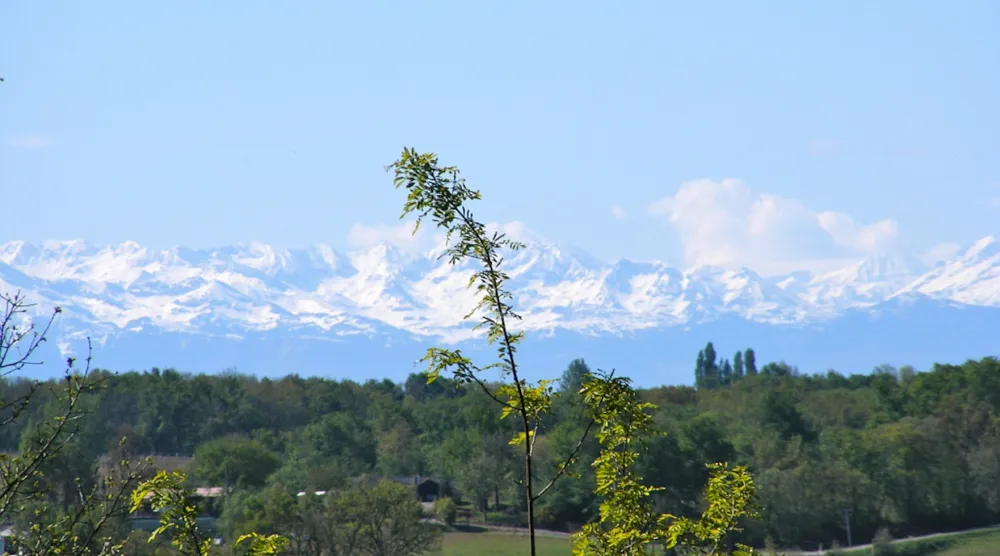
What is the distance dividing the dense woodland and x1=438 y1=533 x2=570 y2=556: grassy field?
3.39 m

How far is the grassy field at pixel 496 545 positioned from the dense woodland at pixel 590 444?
3.39 m

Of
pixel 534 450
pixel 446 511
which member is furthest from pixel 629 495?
pixel 446 511

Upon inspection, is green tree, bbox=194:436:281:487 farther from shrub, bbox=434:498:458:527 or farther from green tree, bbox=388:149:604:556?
green tree, bbox=388:149:604:556

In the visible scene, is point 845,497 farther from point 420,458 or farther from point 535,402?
point 535,402

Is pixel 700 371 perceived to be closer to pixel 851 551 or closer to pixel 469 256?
pixel 851 551

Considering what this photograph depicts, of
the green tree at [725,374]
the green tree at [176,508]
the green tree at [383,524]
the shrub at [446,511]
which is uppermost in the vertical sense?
the green tree at [725,374]

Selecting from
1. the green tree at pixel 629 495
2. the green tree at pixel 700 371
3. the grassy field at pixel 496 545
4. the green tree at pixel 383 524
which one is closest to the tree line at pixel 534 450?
the green tree at pixel 383 524

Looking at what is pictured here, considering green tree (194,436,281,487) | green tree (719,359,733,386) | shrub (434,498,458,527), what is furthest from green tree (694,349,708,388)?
green tree (194,436,281,487)

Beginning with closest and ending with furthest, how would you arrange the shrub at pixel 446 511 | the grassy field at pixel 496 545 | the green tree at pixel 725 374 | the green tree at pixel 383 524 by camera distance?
1. the green tree at pixel 383 524
2. the grassy field at pixel 496 545
3. the shrub at pixel 446 511
4. the green tree at pixel 725 374

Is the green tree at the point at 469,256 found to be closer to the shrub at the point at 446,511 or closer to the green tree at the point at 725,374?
the shrub at the point at 446,511

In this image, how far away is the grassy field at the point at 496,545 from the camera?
68875 mm

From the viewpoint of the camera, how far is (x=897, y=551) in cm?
7088

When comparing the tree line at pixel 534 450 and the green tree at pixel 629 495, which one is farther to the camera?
the tree line at pixel 534 450

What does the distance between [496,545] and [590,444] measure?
8075 millimetres
